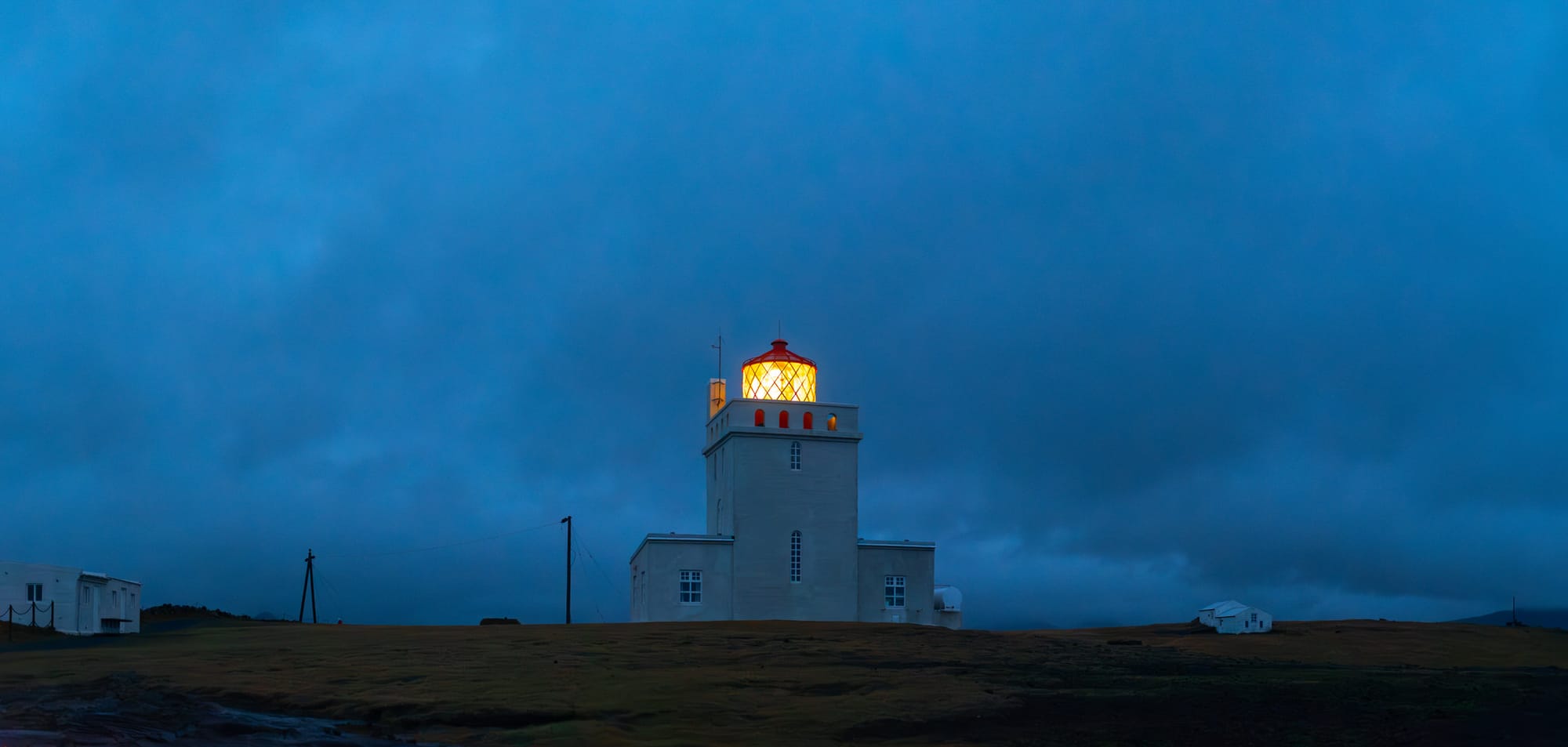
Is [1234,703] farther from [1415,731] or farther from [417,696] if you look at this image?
[417,696]

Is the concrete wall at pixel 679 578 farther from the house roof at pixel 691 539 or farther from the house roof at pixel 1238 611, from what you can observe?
the house roof at pixel 1238 611

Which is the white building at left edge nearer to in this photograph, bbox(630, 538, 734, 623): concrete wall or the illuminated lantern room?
bbox(630, 538, 734, 623): concrete wall

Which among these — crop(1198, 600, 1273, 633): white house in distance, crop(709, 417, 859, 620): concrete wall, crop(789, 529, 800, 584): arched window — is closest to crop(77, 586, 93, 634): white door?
crop(709, 417, 859, 620): concrete wall

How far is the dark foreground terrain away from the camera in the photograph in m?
14.7

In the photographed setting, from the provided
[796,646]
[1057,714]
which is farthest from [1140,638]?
[1057,714]

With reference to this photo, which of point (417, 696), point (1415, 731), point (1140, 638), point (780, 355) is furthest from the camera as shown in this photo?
point (780, 355)

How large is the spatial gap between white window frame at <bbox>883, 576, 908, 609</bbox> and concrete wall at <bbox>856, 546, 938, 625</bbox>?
0.19ft

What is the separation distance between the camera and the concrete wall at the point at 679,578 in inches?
1638

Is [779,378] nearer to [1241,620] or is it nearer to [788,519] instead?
[788,519]

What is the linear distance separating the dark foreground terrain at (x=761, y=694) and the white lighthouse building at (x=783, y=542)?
10895 mm

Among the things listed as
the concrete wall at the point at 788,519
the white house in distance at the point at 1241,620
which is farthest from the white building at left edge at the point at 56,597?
the white house in distance at the point at 1241,620

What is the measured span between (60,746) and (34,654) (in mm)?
17800

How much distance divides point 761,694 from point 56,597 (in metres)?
31.2

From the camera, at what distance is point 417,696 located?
18.3 meters
